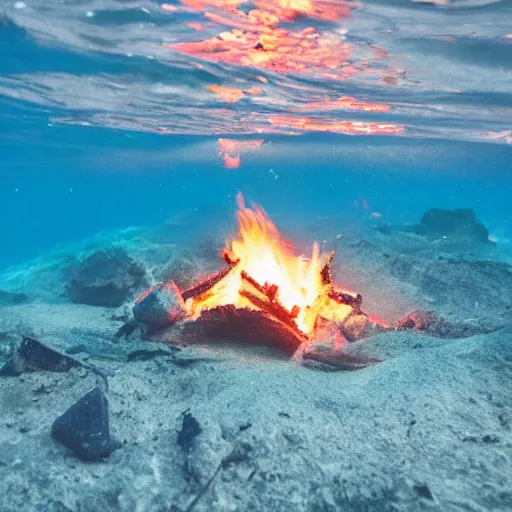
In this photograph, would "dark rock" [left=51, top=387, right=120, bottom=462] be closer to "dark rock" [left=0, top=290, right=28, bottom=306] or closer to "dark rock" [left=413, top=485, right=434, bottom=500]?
"dark rock" [left=413, top=485, right=434, bottom=500]

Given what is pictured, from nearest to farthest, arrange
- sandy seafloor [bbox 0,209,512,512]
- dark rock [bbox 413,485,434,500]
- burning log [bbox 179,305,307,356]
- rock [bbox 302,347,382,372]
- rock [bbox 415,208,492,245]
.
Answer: dark rock [bbox 413,485,434,500], sandy seafloor [bbox 0,209,512,512], rock [bbox 302,347,382,372], burning log [bbox 179,305,307,356], rock [bbox 415,208,492,245]

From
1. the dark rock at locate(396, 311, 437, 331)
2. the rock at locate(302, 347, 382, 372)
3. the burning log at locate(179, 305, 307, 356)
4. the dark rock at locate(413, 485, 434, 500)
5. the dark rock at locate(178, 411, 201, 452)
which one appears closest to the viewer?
the dark rock at locate(413, 485, 434, 500)

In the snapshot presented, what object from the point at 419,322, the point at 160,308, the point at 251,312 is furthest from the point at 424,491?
the point at 160,308

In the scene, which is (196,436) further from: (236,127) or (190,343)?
(236,127)

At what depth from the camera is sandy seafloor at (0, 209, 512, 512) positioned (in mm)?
3662

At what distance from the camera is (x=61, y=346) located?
715cm

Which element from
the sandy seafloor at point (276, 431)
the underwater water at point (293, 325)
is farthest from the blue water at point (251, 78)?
the sandy seafloor at point (276, 431)

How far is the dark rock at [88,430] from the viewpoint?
13.6 ft

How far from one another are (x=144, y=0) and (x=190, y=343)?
9.42 meters

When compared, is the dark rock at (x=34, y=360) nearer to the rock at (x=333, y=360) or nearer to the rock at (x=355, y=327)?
the rock at (x=333, y=360)

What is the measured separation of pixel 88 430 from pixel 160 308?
3.12m

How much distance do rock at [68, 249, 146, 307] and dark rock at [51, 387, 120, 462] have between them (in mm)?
8158

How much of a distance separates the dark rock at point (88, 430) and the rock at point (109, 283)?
8.16 metres

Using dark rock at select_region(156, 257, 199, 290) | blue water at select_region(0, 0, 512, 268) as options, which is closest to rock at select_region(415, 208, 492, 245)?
blue water at select_region(0, 0, 512, 268)
